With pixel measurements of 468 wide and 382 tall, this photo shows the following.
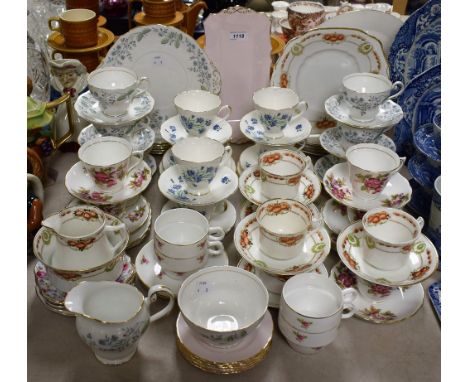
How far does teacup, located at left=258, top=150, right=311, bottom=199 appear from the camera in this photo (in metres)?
1.20

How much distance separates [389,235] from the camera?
1146 millimetres

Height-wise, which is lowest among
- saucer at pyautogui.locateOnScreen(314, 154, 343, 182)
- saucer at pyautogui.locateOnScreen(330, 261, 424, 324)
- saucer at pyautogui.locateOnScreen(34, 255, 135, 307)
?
saucer at pyautogui.locateOnScreen(34, 255, 135, 307)

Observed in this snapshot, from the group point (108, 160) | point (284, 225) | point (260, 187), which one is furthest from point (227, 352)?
point (108, 160)

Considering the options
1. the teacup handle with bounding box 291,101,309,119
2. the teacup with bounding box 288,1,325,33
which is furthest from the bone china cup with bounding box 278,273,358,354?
the teacup with bounding box 288,1,325,33

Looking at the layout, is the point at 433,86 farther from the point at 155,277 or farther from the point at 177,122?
the point at 155,277

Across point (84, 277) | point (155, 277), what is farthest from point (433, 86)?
point (84, 277)

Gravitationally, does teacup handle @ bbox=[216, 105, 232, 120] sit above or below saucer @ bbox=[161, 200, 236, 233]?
above

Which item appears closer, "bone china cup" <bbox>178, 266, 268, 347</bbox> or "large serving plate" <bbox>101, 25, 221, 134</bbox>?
"bone china cup" <bbox>178, 266, 268, 347</bbox>

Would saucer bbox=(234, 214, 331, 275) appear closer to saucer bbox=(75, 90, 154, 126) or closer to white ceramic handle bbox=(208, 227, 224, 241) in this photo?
white ceramic handle bbox=(208, 227, 224, 241)

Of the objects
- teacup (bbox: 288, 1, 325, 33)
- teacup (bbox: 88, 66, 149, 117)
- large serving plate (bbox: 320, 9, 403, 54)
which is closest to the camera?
teacup (bbox: 88, 66, 149, 117)

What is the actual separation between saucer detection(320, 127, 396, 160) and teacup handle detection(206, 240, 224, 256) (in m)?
0.41

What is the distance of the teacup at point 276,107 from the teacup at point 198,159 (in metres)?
0.14

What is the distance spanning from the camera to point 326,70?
149 centimetres

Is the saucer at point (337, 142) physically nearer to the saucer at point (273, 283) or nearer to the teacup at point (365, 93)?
the teacup at point (365, 93)
